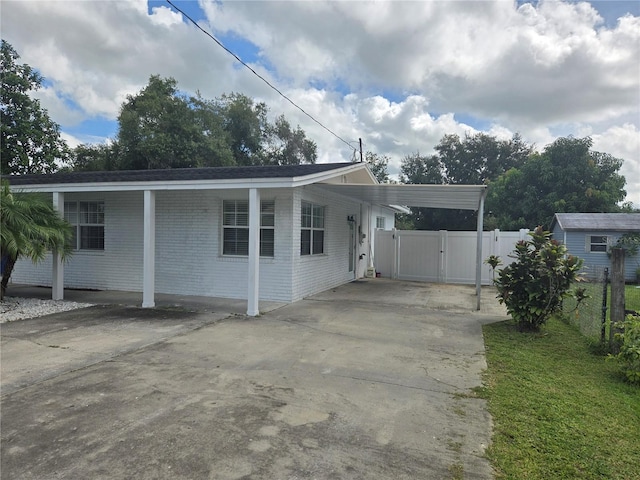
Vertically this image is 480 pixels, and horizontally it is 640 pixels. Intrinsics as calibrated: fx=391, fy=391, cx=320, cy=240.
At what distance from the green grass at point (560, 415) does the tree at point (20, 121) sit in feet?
75.6

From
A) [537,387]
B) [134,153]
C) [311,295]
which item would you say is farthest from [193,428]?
[134,153]

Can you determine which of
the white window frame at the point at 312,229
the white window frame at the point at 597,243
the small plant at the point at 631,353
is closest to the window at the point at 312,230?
the white window frame at the point at 312,229

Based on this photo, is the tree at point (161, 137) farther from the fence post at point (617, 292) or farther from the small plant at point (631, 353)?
the small plant at point (631, 353)

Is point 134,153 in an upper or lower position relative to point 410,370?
upper

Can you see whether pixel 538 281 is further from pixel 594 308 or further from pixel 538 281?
pixel 594 308

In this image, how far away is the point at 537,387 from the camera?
13.7ft

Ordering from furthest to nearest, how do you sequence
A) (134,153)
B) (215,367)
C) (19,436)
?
(134,153)
(215,367)
(19,436)

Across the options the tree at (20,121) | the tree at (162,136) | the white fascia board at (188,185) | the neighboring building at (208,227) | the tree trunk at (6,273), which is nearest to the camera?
the white fascia board at (188,185)

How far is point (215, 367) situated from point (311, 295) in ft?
18.5

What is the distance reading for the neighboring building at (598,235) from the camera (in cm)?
1670

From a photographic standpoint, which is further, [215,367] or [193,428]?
[215,367]

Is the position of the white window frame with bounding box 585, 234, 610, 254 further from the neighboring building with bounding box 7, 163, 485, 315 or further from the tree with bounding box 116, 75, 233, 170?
the tree with bounding box 116, 75, 233, 170

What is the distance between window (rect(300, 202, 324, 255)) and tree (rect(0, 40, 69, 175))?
57.1 ft

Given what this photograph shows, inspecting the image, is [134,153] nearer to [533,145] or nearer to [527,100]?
[527,100]
